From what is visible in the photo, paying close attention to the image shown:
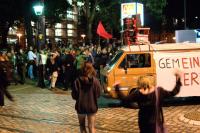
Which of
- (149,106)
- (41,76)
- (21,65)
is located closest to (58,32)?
(21,65)

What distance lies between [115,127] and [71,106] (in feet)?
12.9

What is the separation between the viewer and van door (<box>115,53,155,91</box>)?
46.6 ft

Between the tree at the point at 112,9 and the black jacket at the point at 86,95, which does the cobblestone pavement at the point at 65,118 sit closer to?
the black jacket at the point at 86,95

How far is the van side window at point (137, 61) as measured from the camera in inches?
563

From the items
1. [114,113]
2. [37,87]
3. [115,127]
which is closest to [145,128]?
[115,127]

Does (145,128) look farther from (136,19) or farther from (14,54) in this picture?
(14,54)

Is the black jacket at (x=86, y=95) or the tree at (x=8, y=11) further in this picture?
the tree at (x=8, y=11)

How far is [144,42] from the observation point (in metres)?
15.1

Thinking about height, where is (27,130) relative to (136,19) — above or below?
below

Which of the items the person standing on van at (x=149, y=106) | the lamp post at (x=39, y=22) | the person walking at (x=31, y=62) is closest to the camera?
the person standing on van at (x=149, y=106)

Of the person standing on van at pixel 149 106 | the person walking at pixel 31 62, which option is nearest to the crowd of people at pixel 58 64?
the person walking at pixel 31 62

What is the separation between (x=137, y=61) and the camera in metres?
14.4

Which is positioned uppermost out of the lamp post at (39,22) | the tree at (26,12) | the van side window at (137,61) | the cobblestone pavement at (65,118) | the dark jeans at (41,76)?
the tree at (26,12)

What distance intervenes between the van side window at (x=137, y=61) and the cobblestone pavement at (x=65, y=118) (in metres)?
1.41
